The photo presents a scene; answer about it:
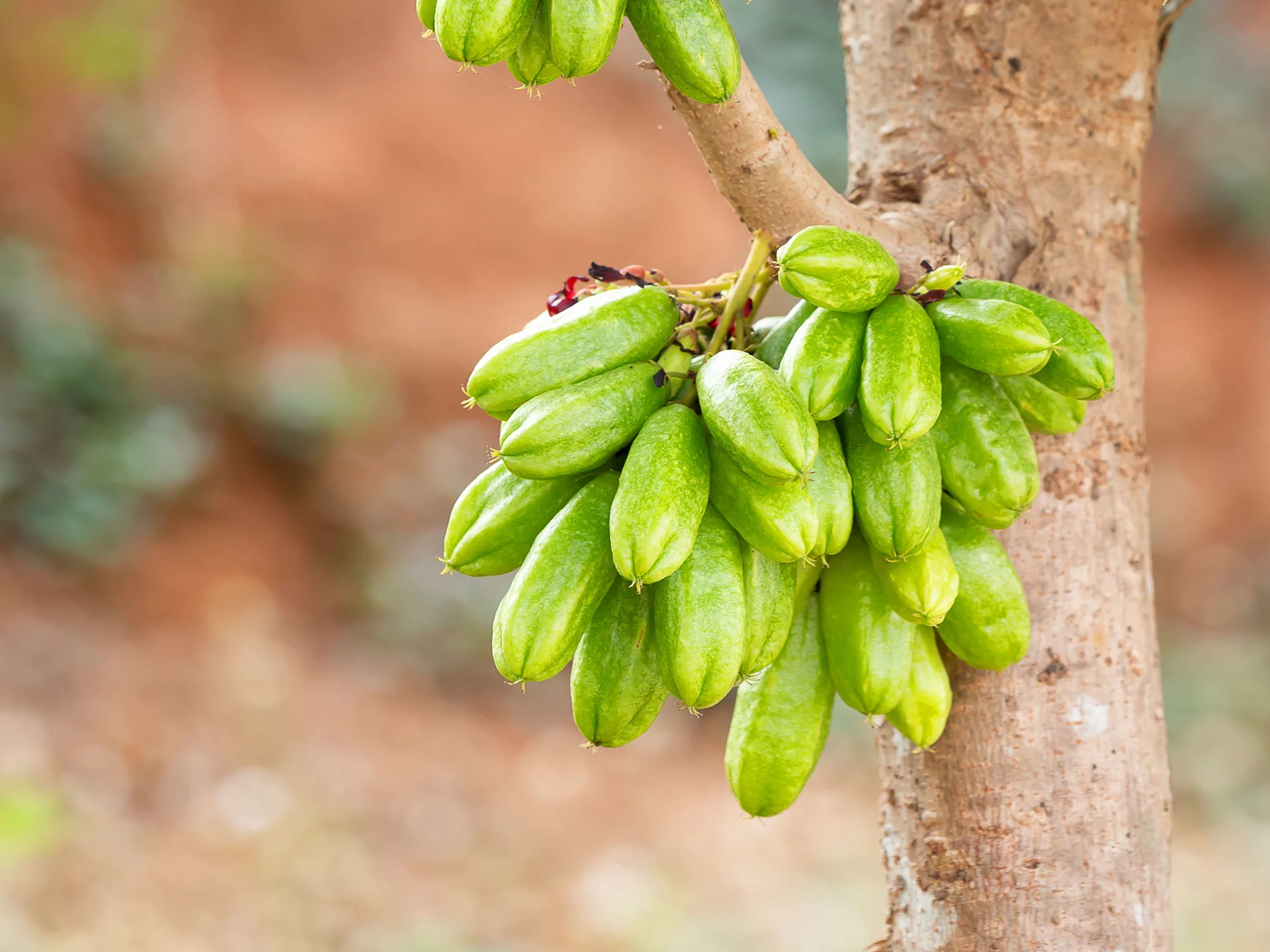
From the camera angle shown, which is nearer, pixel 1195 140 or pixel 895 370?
pixel 895 370

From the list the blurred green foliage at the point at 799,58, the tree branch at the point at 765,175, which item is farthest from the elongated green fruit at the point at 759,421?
the blurred green foliage at the point at 799,58

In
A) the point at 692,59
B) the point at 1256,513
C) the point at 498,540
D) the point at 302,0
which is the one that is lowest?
the point at 498,540

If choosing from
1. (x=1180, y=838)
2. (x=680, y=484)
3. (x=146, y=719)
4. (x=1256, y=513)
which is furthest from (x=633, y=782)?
(x=1256, y=513)

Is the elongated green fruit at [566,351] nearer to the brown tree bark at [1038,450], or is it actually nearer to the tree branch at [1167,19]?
the brown tree bark at [1038,450]

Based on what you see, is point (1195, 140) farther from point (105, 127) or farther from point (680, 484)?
point (680, 484)

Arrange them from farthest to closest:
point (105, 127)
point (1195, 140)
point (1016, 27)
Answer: point (1195, 140) → point (105, 127) → point (1016, 27)

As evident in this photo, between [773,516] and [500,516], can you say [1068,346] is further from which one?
[500,516]

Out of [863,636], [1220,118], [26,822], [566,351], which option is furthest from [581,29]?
[1220,118]
